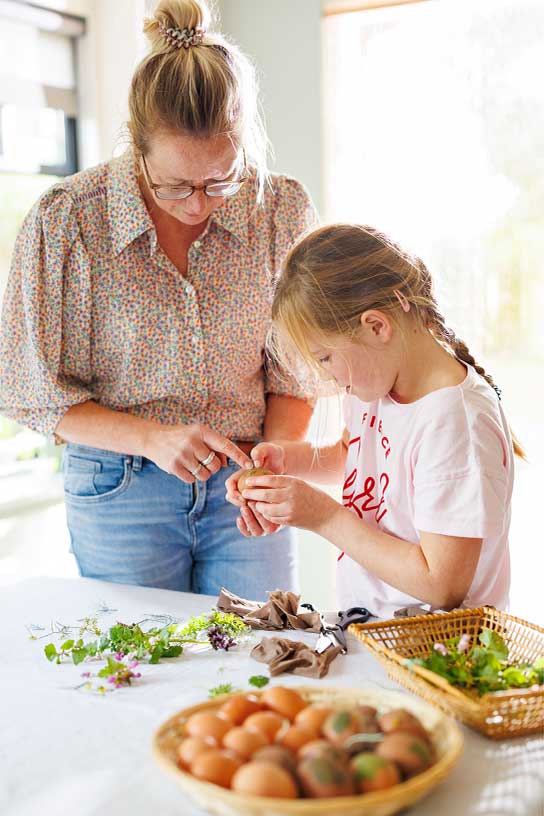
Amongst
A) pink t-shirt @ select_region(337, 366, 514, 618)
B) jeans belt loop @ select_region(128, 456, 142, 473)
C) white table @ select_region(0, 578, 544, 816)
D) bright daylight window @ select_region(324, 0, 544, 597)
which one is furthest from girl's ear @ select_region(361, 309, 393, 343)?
bright daylight window @ select_region(324, 0, 544, 597)

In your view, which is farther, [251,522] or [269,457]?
[269,457]

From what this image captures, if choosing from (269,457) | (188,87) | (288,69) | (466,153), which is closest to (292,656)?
(269,457)

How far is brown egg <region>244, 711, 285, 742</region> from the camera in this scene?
0.99 m

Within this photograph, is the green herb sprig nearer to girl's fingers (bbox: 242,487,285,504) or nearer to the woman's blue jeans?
girl's fingers (bbox: 242,487,285,504)

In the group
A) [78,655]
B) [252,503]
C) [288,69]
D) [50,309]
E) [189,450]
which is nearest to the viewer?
[78,655]

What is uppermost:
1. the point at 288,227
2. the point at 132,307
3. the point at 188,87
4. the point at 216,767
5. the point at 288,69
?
→ the point at 288,69

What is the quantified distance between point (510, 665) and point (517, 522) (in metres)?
1.91

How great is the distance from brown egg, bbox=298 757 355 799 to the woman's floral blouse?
117 centimetres

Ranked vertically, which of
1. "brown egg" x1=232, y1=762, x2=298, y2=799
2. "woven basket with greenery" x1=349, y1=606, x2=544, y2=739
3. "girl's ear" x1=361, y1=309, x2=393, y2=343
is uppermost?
"girl's ear" x1=361, y1=309, x2=393, y2=343

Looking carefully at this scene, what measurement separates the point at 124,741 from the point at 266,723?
0.28 meters

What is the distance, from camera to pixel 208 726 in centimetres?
101

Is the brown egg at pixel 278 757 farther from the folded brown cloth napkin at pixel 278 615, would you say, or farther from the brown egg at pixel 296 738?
the folded brown cloth napkin at pixel 278 615

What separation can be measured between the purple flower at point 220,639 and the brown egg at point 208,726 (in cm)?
42

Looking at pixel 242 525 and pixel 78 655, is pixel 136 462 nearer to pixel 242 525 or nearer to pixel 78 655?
pixel 242 525
